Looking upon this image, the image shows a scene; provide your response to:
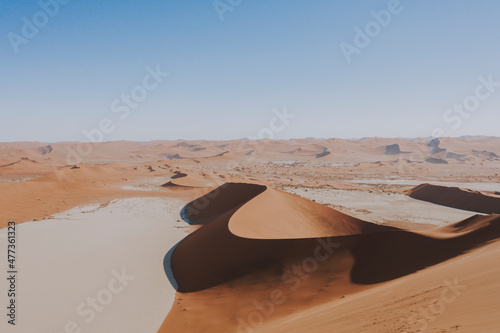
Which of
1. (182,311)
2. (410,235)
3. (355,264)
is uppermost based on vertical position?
(410,235)

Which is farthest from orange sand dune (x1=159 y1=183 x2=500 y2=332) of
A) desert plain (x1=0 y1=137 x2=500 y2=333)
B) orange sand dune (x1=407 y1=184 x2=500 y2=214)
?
orange sand dune (x1=407 y1=184 x2=500 y2=214)

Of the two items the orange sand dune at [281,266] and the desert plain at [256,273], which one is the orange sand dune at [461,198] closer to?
the desert plain at [256,273]

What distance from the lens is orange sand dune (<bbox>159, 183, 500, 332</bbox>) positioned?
746 centimetres

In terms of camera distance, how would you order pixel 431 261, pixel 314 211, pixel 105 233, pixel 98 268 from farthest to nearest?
pixel 314 211
pixel 105 233
pixel 98 268
pixel 431 261

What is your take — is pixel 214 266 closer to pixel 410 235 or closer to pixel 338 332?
pixel 338 332

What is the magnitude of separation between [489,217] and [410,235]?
3.78 meters

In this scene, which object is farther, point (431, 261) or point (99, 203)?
point (99, 203)

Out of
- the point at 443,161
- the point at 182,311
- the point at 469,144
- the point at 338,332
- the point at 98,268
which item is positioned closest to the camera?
the point at 338,332

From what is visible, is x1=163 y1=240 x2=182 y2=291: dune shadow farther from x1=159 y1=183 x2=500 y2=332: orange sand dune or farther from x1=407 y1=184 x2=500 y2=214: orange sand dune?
x1=407 y1=184 x2=500 y2=214: orange sand dune

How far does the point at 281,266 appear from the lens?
9.23 metres

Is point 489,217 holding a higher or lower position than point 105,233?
higher

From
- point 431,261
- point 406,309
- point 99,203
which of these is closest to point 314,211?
point 431,261

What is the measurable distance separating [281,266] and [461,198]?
24.1m

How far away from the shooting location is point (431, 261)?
27.5 ft
